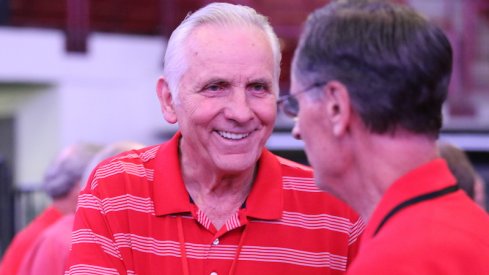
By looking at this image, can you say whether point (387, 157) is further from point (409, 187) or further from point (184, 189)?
point (184, 189)

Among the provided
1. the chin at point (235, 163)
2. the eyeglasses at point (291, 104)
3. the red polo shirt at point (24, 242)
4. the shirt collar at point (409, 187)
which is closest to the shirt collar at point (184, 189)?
the chin at point (235, 163)

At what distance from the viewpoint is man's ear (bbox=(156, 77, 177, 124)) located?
9.59ft

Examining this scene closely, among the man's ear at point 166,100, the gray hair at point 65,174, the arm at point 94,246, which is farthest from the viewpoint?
the gray hair at point 65,174

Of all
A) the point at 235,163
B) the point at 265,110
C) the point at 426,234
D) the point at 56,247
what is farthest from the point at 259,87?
the point at 56,247

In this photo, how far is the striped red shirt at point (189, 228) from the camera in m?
2.71

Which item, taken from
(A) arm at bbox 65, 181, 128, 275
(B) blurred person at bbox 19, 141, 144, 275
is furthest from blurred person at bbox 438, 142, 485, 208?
(A) arm at bbox 65, 181, 128, 275

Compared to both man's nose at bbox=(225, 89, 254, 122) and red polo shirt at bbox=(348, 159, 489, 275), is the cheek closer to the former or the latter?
man's nose at bbox=(225, 89, 254, 122)

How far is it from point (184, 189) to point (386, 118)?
3.00ft

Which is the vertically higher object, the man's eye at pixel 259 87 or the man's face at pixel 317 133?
the man's face at pixel 317 133

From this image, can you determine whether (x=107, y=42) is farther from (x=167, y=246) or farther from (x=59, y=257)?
(x=167, y=246)

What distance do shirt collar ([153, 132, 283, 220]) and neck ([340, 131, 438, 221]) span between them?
2.31ft

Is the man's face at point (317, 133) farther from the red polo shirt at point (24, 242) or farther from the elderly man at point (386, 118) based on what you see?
the red polo shirt at point (24, 242)

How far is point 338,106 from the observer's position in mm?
2117

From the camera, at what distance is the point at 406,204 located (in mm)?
2021
